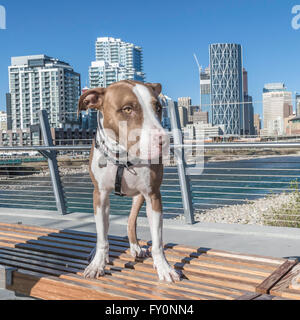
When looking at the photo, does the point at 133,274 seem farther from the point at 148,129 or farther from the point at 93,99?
the point at 93,99

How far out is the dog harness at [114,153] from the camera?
2.26 metres

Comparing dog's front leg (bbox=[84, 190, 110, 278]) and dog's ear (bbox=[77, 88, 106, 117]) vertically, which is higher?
dog's ear (bbox=[77, 88, 106, 117])

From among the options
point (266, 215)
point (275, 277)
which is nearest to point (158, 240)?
point (275, 277)

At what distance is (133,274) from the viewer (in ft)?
7.84

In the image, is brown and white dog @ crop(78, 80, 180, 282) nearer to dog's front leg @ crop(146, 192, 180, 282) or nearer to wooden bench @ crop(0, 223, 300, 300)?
dog's front leg @ crop(146, 192, 180, 282)

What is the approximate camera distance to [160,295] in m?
2.03

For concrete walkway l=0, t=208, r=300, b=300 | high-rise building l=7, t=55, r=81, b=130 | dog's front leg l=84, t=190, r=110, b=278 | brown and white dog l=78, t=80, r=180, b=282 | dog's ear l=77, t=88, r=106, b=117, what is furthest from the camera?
high-rise building l=7, t=55, r=81, b=130

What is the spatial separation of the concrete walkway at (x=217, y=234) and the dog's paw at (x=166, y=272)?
1598mm

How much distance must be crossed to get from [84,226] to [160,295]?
312 cm

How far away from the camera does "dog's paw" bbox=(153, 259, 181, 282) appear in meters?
2.28

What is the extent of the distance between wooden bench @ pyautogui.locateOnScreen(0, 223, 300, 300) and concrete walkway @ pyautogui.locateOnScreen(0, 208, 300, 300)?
48.1 inches

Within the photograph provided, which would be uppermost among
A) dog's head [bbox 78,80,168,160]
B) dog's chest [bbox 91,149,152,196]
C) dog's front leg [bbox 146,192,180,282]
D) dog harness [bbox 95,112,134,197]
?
dog's head [bbox 78,80,168,160]

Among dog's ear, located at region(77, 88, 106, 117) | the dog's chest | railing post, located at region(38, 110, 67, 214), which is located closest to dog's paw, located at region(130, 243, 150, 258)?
the dog's chest
